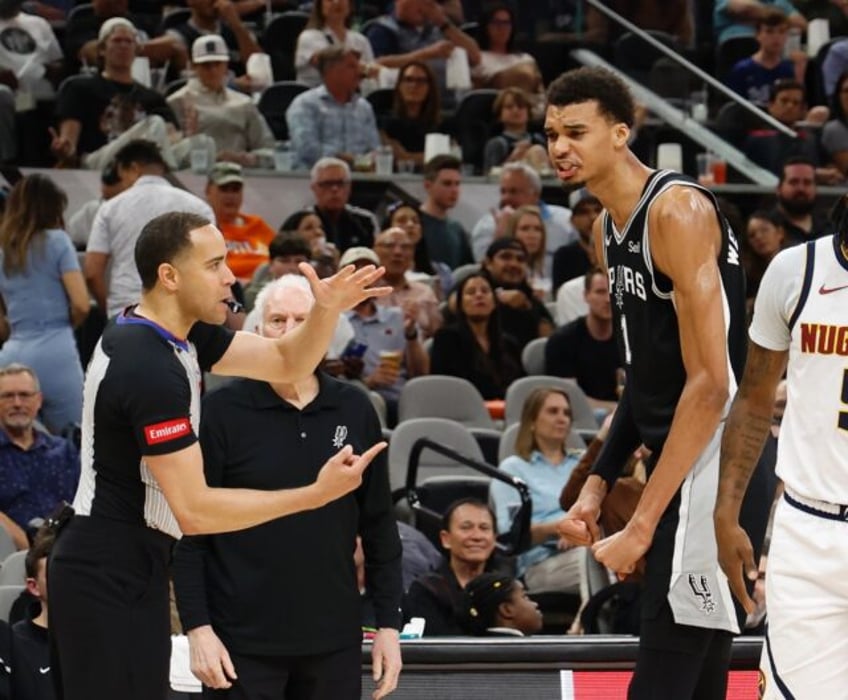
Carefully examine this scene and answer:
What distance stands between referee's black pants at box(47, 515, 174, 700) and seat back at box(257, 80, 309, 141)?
9103 millimetres

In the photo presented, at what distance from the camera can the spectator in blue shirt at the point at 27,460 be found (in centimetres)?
834

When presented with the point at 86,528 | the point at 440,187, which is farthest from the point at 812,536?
the point at 440,187

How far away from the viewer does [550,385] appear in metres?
9.93

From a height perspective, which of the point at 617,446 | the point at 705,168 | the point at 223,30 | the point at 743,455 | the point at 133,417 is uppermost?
the point at 133,417

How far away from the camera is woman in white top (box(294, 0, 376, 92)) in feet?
46.1

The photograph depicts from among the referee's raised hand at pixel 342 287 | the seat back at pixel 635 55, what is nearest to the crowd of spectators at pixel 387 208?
the seat back at pixel 635 55

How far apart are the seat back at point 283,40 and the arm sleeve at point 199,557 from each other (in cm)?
1008

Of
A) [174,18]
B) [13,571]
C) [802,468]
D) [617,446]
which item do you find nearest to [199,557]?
[617,446]

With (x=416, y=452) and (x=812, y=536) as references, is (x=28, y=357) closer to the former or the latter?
(x=416, y=452)

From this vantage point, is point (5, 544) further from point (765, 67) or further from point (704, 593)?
point (765, 67)

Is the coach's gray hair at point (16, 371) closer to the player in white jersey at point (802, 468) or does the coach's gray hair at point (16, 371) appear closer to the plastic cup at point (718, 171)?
the player in white jersey at point (802, 468)

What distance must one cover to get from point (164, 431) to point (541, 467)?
193 inches

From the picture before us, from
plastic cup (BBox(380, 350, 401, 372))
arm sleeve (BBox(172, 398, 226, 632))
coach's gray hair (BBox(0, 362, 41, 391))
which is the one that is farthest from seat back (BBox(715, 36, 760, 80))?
arm sleeve (BBox(172, 398, 226, 632))

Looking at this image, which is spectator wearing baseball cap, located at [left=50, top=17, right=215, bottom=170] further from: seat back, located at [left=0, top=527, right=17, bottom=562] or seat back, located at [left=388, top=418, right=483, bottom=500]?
seat back, located at [left=0, top=527, right=17, bottom=562]
